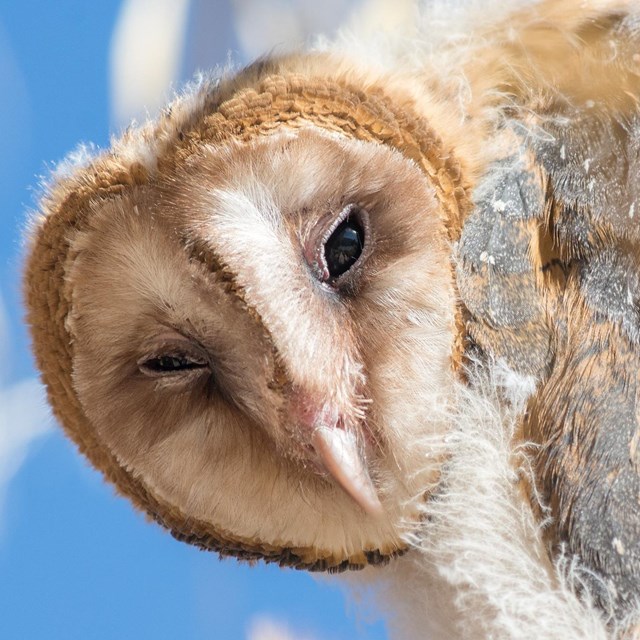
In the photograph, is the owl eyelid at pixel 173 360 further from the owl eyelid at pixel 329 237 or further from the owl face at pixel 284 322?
the owl eyelid at pixel 329 237

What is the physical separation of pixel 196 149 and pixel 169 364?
24 centimetres

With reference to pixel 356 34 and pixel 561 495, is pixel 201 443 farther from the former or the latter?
pixel 356 34

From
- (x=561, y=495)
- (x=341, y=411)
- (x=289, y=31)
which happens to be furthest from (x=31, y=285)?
(x=561, y=495)

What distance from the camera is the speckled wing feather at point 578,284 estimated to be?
87 centimetres

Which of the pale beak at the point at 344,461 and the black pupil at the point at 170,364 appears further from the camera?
the black pupil at the point at 170,364

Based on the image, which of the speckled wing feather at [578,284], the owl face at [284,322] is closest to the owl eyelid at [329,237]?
the owl face at [284,322]

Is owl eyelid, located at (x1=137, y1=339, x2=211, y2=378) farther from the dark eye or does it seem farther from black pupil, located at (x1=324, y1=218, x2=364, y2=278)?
black pupil, located at (x1=324, y1=218, x2=364, y2=278)

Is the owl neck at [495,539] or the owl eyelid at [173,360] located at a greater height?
the owl eyelid at [173,360]

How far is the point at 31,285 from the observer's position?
105 cm

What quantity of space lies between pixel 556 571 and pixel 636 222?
1.18 ft

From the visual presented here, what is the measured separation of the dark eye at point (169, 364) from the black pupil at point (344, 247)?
0.18 m

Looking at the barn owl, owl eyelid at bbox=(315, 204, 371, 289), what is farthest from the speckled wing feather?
owl eyelid at bbox=(315, 204, 371, 289)

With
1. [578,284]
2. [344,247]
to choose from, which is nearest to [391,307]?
[344,247]

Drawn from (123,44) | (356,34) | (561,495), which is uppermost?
(123,44)
